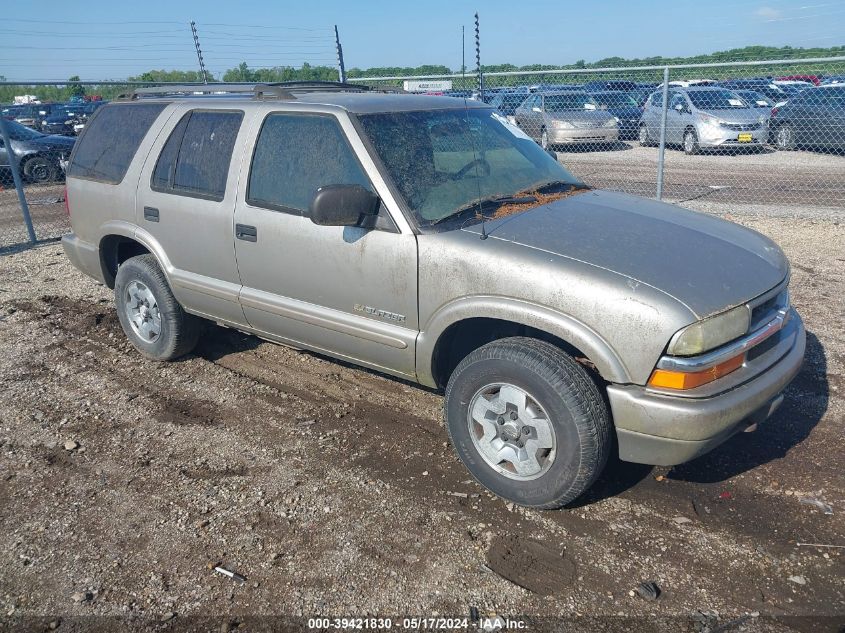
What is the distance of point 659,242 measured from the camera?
3.40 metres

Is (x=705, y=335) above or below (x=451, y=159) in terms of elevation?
below

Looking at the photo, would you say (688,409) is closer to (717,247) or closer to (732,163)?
(717,247)

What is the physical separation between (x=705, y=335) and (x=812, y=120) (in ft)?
48.2

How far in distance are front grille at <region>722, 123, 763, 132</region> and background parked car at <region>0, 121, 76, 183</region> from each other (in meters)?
14.7

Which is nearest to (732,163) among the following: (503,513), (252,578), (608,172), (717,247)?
(608,172)

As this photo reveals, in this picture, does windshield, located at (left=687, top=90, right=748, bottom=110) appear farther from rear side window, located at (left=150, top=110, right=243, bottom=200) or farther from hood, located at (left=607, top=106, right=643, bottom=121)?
rear side window, located at (left=150, top=110, right=243, bottom=200)

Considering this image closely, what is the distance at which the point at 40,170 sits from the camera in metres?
15.1

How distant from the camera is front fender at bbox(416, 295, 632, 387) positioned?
2.96 metres

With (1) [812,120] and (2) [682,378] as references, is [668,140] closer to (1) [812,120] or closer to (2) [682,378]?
(1) [812,120]

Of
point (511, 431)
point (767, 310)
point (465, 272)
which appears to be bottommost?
point (511, 431)

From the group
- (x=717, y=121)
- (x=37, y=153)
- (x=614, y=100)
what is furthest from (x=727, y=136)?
(x=37, y=153)

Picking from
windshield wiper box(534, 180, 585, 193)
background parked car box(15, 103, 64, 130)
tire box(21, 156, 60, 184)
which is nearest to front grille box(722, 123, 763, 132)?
windshield wiper box(534, 180, 585, 193)

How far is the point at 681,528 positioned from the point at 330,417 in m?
2.16

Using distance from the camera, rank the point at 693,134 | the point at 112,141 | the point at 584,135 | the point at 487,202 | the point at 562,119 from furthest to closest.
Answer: the point at 693,134, the point at 584,135, the point at 562,119, the point at 112,141, the point at 487,202
